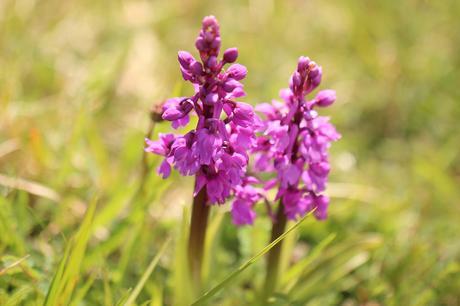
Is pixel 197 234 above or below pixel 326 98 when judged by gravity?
below

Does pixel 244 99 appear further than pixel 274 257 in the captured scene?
Yes

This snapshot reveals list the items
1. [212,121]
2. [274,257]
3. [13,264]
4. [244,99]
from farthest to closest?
[244,99] < [274,257] < [13,264] < [212,121]

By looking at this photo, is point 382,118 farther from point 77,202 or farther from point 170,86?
point 77,202

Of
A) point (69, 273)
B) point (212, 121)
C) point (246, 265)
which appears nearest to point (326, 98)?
point (212, 121)

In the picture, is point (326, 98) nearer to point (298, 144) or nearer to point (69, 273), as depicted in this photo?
point (298, 144)

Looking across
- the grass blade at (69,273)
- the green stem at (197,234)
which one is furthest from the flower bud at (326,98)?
the grass blade at (69,273)
